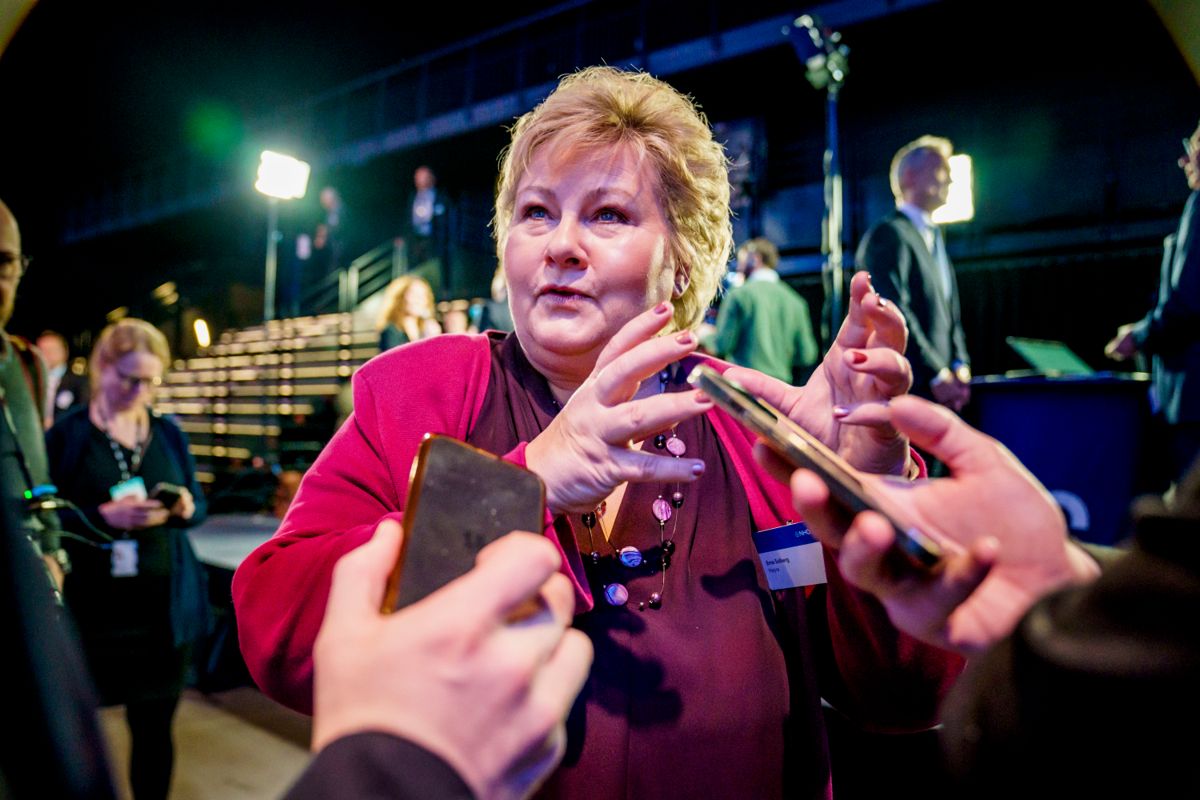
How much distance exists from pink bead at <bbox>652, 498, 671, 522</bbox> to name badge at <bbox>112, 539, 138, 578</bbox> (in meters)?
2.40

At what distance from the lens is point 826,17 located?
9.24 metres

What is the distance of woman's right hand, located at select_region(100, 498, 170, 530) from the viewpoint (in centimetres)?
251

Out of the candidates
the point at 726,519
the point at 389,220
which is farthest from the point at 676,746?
the point at 389,220

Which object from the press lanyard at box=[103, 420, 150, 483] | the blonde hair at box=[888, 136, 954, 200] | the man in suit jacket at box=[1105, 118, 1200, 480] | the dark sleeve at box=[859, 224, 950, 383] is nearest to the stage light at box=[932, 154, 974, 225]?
the blonde hair at box=[888, 136, 954, 200]

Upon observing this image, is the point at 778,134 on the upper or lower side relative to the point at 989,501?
upper

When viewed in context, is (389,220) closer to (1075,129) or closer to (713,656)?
(1075,129)

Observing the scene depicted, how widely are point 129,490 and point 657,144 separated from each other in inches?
96.0

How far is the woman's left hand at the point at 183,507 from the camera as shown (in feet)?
8.65

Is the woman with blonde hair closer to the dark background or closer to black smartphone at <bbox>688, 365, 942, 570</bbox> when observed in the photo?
black smartphone at <bbox>688, 365, 942, 570</bbox>

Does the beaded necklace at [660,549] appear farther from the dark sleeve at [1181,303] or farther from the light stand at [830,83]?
the light stand at [830,83]

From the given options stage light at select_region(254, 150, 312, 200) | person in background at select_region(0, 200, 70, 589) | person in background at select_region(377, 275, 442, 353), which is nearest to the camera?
person in background at select_region(0, 200, 70, 589)

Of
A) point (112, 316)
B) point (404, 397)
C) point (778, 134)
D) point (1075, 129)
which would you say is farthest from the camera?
point (112, 316)

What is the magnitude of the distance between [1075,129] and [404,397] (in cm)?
1082

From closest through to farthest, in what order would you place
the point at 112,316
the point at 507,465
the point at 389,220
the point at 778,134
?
the point at 507,465
the point at 778,134
the point at 112,316
the point at 389,220
